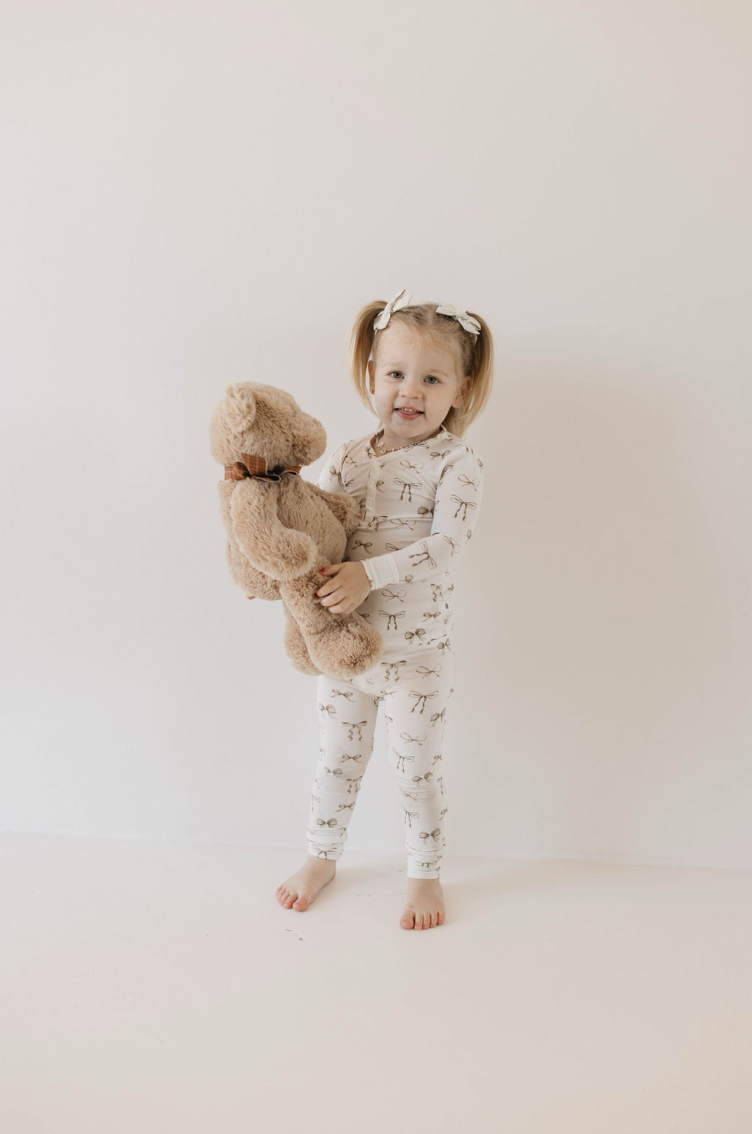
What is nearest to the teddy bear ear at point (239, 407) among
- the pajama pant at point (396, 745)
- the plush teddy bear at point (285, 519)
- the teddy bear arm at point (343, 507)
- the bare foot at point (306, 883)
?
the plush teddy bear at point (285, 519)

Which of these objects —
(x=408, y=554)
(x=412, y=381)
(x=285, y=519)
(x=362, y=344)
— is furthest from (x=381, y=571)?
(x=362, y=344)

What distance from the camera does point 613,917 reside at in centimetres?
122

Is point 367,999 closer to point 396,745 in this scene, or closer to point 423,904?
point 423,904

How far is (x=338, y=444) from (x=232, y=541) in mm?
323

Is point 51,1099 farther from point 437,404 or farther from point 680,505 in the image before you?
point 680,505

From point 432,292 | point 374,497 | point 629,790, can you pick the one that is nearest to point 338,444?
point 374,497

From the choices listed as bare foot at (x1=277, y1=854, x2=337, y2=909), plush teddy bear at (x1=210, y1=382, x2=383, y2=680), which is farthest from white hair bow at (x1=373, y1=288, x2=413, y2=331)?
bare foot at (x1=277, y1=854, x2=337, y2=909)

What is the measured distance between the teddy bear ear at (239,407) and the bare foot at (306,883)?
722 millimetres

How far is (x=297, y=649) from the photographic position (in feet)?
3.74

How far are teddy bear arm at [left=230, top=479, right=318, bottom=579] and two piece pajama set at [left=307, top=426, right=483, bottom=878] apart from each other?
125 mm

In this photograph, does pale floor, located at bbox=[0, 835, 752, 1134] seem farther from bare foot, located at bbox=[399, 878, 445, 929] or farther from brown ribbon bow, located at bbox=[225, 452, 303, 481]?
brown ribbon bow, located at bbox=[225, 452, 303, 481]

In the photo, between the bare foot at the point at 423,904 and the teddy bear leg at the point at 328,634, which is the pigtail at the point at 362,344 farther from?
the bare foot at the point at 423,904

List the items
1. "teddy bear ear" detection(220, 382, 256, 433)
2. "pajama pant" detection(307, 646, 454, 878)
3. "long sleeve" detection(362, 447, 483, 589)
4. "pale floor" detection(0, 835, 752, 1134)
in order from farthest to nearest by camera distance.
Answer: "pajama pant" detection(307, 646, 454, 878)
"long sleeve" detection(362, 447, 483, 589)
"teddy bear ear" detection(220, 382, 256, 433)
"pale floor" detection(0, 835, 752, 1134)

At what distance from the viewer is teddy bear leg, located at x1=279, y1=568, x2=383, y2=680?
3.49 feet
